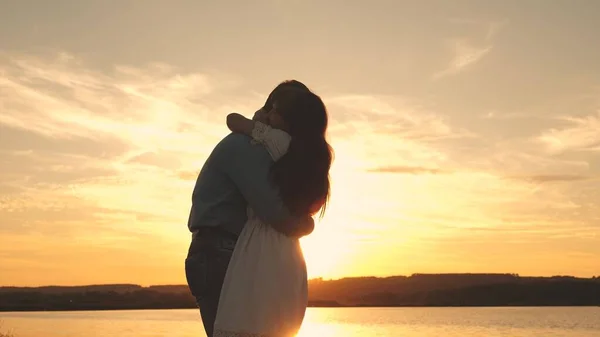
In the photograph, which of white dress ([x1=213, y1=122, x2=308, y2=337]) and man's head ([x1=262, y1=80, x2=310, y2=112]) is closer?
white dress ([x1=213, y1=122, x2=308, y2=337])

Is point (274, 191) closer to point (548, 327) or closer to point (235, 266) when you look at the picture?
point (235, 266)

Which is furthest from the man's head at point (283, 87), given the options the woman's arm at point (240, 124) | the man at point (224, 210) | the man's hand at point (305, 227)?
the man's hand at point (305, 227)

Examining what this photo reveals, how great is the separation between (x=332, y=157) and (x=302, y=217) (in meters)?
0.34

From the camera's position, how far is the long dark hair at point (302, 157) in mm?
4102

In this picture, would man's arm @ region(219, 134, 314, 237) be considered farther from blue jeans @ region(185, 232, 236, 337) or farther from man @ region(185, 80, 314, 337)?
blue jeans @ region(185, 232, 236, 337)

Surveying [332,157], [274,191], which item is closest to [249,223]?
[274,191]

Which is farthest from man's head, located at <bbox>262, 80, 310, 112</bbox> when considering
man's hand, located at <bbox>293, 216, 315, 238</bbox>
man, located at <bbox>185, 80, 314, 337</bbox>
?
man's hand, located at <bbox>293, 216, 315, 238</bbox>

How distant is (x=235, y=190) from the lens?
4.15m

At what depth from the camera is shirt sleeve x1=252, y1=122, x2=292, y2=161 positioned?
4.09 m

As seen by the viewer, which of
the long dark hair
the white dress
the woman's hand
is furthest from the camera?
the woman's hand

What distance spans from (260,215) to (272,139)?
14.4 inches

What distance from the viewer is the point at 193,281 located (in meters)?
4.02

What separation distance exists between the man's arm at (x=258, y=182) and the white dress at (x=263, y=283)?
0.05m

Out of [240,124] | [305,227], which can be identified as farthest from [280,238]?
[240,124]
